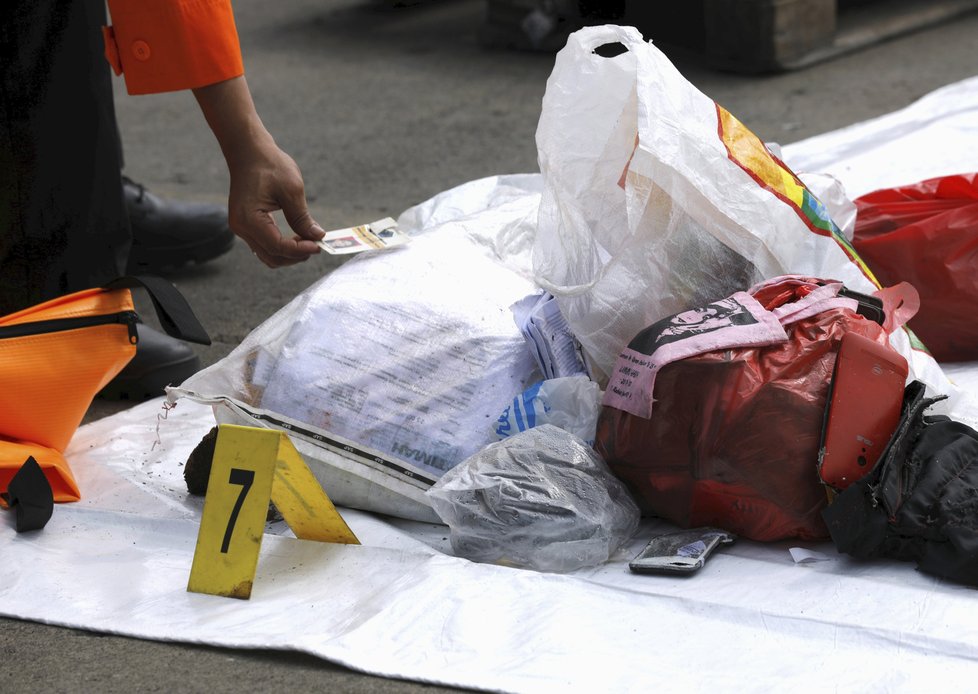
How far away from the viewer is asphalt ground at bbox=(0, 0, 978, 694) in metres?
3.19

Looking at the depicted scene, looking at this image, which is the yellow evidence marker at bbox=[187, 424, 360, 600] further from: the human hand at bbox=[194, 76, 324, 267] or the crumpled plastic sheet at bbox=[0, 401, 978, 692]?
the human hand at bbox=[194, 76, 324, 267]

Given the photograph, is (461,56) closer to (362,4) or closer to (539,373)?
(362,4)

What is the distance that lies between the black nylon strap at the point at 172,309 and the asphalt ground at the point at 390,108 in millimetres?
455

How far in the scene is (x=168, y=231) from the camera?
2.97 m

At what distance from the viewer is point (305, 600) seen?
5.08 feet

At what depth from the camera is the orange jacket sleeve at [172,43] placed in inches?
67.6

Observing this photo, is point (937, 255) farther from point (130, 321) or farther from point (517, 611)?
point (130, 321)

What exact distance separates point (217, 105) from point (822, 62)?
3352mm

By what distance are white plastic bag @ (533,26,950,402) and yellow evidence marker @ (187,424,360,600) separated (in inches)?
18.6

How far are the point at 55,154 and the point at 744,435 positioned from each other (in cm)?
134

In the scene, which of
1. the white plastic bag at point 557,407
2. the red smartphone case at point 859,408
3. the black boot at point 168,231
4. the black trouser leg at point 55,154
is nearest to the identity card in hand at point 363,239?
the white plastic bag at point 557,407

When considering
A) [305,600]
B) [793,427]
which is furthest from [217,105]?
[793,427]

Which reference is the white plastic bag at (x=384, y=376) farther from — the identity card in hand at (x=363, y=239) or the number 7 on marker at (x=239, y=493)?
the number 7 on marker at (x=239, y=493)

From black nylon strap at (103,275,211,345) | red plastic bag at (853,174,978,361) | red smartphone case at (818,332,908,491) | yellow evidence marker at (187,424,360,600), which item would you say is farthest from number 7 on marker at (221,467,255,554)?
red plastic bag at (853,174,978,361)
